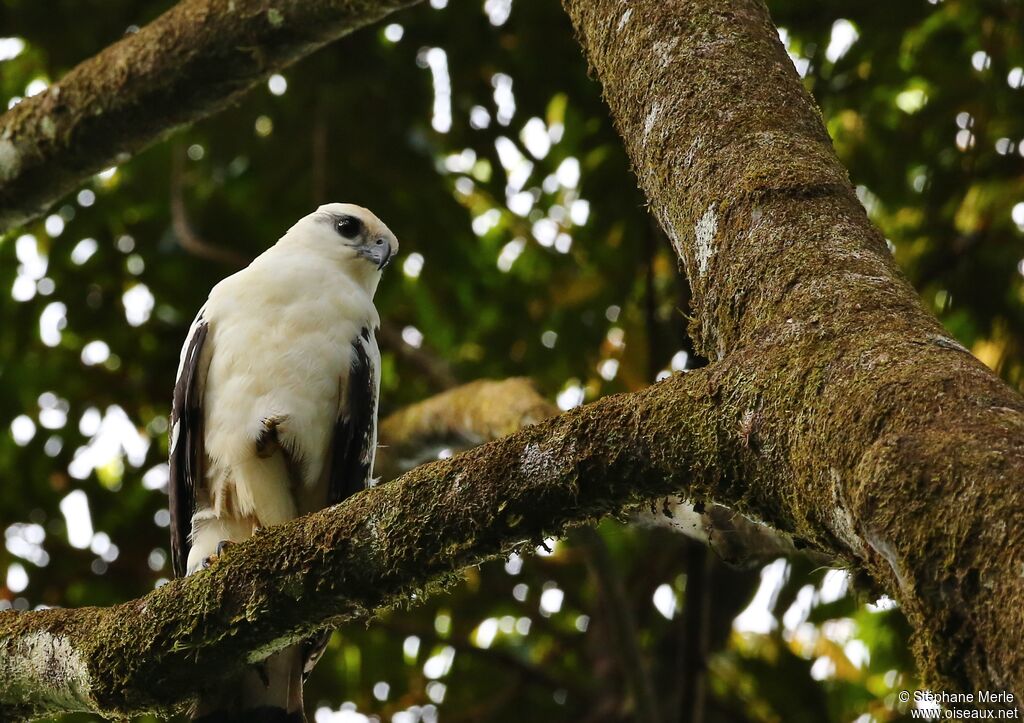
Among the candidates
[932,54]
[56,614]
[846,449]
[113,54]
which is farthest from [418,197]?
[846,449]

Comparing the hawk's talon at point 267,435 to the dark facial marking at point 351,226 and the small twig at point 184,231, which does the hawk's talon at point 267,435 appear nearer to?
the dark facial marking at point 351,226

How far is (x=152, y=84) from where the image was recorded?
4.15 metres

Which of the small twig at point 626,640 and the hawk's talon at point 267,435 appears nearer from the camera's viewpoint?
the hawk's talon at point 267,435

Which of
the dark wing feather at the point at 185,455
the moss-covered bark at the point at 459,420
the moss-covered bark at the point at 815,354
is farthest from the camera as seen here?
the moss-covered bark at the point at 459,420

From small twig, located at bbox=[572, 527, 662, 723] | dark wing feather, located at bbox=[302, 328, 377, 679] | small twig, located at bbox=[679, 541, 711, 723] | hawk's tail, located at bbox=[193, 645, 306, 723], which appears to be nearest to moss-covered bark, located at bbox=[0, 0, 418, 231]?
dark wing feather, located at bbox=[302, 328, 377, 679]

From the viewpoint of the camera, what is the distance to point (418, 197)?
6.21 metres

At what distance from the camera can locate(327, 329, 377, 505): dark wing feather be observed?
4.24 metres

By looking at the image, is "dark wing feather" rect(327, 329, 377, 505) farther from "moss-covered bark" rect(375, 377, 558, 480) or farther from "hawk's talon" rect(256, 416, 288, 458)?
"moss-covered bark" rect(375, 377, 558, 480)

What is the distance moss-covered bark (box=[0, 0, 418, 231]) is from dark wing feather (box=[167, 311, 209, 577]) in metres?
0.83

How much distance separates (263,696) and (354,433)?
1042 mm

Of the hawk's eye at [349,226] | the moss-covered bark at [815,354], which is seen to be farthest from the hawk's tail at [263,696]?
the hawk's eye at [349,226]

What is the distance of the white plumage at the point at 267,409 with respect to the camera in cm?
411

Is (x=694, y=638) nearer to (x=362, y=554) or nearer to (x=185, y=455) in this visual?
(x=185, y=455)

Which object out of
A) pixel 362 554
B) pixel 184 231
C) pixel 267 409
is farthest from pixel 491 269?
pixel 362 554
